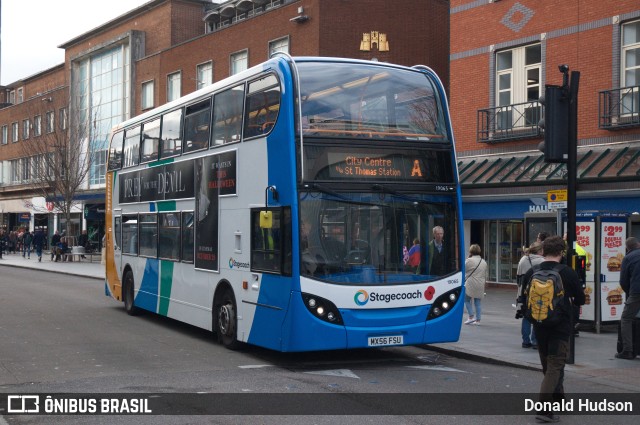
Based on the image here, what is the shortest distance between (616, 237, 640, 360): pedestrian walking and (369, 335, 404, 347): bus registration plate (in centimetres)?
344

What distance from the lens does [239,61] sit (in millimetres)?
36812

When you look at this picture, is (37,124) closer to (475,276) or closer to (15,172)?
(15,172)

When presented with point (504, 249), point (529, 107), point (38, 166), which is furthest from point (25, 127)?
point (529, 107)

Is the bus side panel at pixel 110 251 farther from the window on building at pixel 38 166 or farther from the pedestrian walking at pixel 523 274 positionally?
the window on building at pixel 38 166

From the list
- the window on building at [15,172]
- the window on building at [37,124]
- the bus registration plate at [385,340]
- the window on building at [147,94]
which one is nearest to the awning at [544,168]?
the bus registration plate at [385,340]

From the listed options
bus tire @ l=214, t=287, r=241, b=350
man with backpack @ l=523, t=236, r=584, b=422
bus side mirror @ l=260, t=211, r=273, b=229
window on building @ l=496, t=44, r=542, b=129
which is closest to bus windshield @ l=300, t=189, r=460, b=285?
bus side mirror @ l=260, t=211, r=273, b=229

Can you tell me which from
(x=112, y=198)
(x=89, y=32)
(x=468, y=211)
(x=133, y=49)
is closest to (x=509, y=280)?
(x=468, y=211)

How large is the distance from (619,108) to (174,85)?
26933mm

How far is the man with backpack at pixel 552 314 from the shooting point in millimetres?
7605

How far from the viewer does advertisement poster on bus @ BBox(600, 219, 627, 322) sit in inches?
570

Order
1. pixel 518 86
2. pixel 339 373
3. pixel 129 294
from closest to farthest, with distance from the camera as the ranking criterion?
pixel 339 373
pixel 129 294
pixel 518 86

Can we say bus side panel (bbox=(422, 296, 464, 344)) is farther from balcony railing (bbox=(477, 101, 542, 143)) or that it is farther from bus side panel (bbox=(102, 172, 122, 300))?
balcony railing (bbox=(477, 101, 542, 143))

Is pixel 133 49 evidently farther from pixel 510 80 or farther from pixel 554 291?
pixel 554 291

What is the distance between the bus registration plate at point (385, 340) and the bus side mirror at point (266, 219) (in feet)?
6.45
